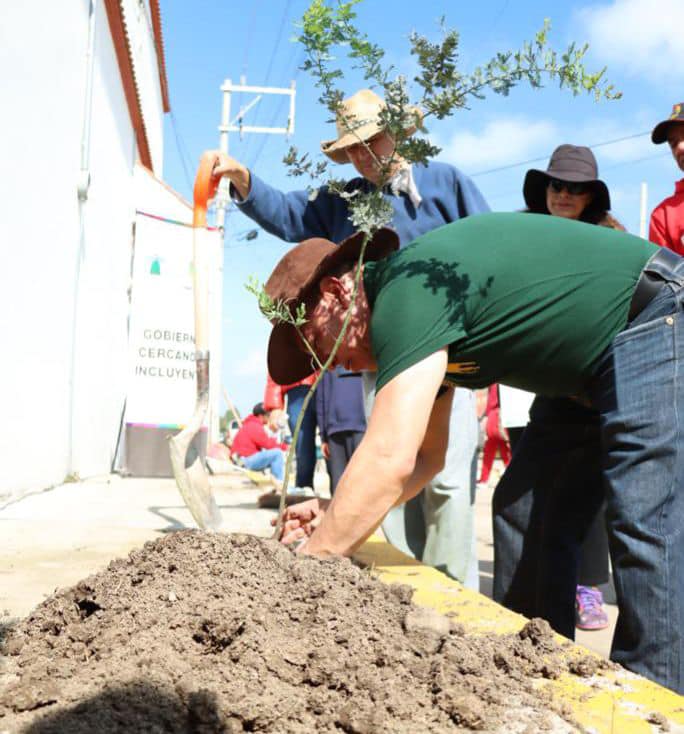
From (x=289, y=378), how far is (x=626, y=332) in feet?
3.19

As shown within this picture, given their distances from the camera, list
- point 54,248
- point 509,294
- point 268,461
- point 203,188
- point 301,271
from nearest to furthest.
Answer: point 509,294, point 301,271, point 203,188, point 54,248, point 268,461

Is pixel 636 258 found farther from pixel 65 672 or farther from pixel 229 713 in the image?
pixel 65 672

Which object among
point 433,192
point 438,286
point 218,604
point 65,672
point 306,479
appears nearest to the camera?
point 65,672

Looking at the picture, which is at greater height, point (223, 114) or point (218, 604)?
point (223, 114)

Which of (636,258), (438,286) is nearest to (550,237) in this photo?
(636,258)

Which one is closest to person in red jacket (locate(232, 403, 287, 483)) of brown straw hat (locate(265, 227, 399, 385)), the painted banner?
the painted banner

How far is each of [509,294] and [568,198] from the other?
1.32 m

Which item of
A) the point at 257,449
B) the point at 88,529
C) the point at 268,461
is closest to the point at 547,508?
the point at 88,529

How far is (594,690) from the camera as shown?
140cm

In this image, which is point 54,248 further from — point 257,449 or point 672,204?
point 257,449

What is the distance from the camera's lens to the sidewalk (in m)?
2.34

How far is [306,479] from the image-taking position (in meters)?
5.42

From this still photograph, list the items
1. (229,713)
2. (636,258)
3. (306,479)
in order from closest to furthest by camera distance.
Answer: (229,713) → (636,258) → (306,479)

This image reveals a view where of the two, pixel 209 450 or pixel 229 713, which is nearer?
pixel 229 713
